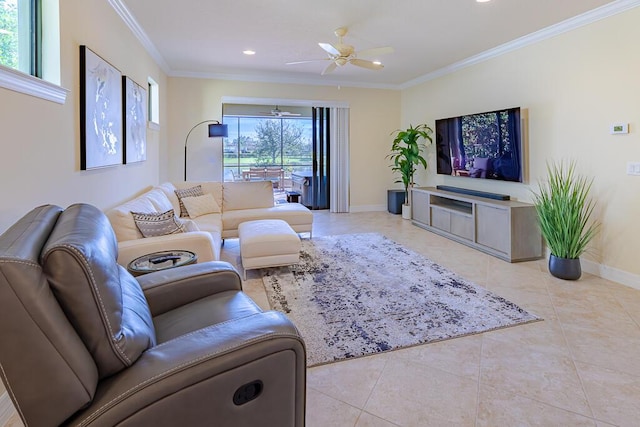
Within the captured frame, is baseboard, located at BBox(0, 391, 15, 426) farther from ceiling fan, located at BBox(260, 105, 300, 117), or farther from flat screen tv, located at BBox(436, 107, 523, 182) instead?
ceiling fan, located at BBox(260, 105, 300, 117)

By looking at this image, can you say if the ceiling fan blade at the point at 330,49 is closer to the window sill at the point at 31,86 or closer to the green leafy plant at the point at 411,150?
the window sill at the point at 31,86

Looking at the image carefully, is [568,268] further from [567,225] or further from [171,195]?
[171,195]

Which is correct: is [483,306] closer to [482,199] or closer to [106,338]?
[482,199]

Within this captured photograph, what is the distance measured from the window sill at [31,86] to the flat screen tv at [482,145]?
4.50m

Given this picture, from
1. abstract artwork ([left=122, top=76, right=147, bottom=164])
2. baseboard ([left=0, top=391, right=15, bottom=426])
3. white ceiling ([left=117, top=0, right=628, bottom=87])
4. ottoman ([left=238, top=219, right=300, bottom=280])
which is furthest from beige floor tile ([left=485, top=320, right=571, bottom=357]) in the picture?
abstract artwork ([left=122, top=76, right=147, bottom=164])

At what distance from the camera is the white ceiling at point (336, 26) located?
11.5 feet

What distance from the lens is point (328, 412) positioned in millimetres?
1738

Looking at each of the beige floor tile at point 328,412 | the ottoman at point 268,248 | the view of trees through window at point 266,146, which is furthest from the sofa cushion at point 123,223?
the view of trees through window at point 266,146

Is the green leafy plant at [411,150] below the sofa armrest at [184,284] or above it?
above

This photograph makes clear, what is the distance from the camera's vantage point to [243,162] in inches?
390

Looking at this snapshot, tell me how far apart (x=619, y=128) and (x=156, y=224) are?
13.8 ft

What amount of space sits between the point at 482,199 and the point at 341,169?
3.30 m

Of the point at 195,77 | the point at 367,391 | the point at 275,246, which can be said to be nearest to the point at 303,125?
the point at 195,77

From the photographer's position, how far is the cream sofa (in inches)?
106
